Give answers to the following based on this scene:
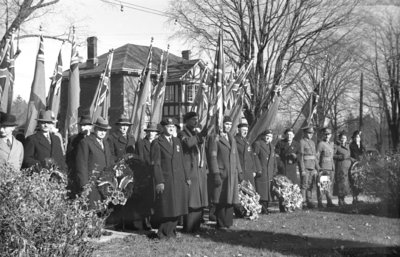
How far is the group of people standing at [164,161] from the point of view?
8.46m

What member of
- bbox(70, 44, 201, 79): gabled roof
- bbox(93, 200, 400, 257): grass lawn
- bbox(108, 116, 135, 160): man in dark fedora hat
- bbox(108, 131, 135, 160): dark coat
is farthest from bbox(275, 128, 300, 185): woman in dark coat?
bbox(70, 44, 201, 79): gabled roof

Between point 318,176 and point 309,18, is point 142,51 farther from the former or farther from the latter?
point 318,176

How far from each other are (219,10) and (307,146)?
1231 centimetres

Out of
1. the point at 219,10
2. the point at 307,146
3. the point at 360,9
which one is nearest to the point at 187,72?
the point at 219,10

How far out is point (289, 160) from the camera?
42.8ft

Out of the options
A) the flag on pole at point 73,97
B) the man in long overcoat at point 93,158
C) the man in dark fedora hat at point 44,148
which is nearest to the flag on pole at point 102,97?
the flag on pole at point 73,97

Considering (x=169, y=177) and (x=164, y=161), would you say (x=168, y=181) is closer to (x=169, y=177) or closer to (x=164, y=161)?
(x=169, y=177)

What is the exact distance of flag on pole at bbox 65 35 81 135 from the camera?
11.0m

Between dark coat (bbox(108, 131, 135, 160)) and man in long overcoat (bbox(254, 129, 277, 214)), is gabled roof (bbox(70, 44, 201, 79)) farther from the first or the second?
dark coat (bbox(108, 131, 135, 160))

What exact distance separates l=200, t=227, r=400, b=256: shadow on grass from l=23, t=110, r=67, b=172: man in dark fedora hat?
261 centimetres

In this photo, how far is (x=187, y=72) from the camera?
39031 mm

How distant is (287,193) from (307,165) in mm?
1167

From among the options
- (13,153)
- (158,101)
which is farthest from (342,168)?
(13,153)

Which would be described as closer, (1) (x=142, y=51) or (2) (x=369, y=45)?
(2) (x=369, y=45)
